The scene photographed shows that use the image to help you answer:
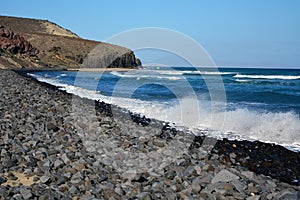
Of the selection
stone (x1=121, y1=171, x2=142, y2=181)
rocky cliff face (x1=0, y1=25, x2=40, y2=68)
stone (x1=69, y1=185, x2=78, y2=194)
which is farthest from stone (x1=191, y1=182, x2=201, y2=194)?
rocky cliff face (x1=0, y1=25, x2=40, y2=68)

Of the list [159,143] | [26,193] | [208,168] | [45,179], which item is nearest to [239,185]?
[208,168]

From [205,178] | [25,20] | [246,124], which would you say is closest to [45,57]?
[25,20]

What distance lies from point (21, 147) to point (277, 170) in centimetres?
396

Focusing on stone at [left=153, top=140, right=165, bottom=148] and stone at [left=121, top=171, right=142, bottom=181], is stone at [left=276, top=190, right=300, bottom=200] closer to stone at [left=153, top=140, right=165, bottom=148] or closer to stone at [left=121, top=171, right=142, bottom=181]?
stone at [left=121, top=171, right=142, bottom=181]

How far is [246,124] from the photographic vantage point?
31.7 ft

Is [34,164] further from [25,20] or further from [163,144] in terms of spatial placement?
[25,20]

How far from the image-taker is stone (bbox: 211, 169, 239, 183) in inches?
182

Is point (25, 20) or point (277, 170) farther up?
point (25, 20)

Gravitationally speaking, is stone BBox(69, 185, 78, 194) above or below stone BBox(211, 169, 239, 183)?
below

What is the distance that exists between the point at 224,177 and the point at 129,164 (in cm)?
138

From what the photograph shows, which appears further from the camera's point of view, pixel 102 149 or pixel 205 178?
pixel 102 149

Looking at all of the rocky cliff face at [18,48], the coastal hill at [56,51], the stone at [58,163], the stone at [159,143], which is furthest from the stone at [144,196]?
the coastal hill at [56,51]

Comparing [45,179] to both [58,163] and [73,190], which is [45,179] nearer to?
[73,190]

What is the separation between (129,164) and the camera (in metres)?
5.30
